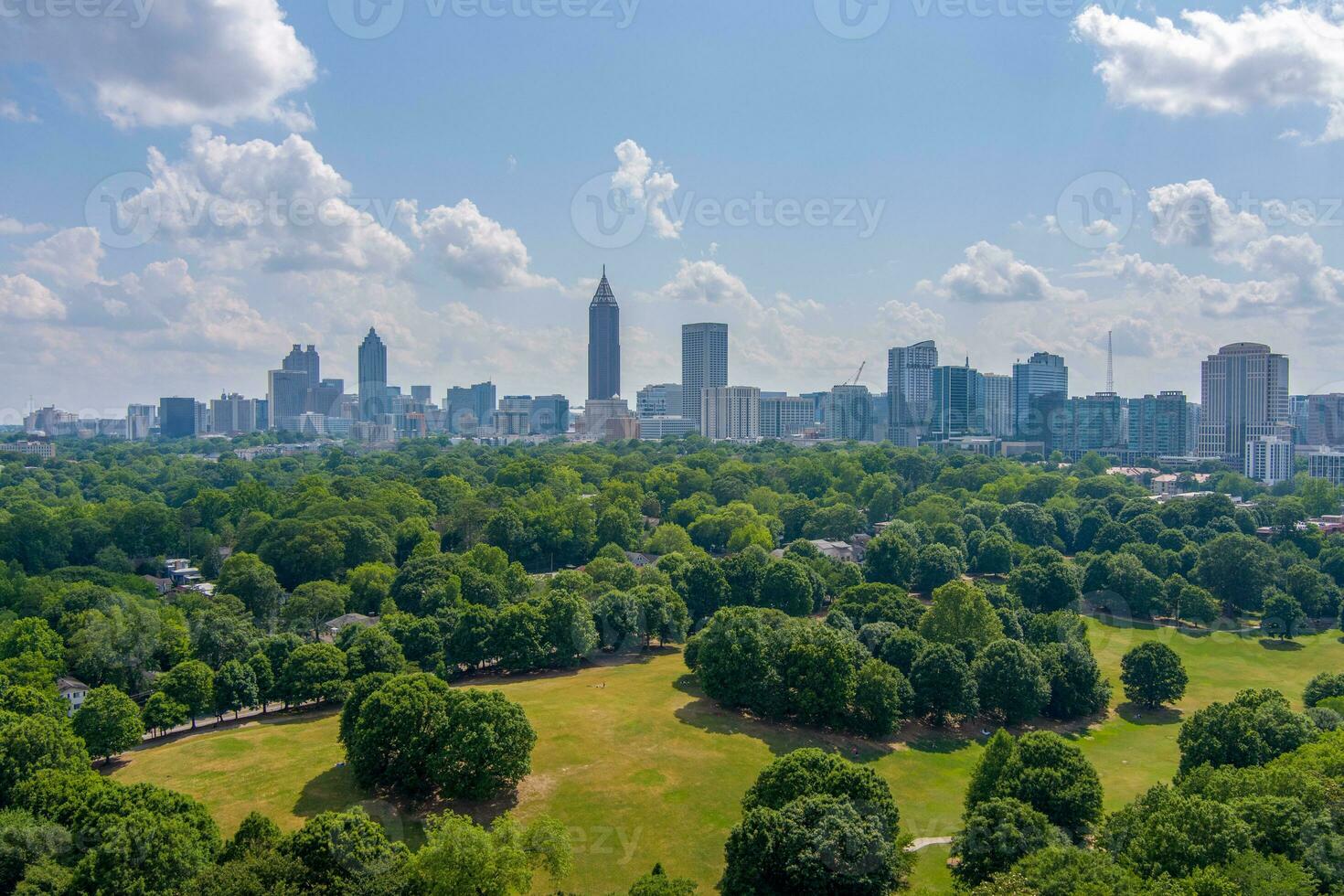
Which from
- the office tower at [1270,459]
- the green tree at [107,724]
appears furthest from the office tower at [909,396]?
the green tree at [107,724]

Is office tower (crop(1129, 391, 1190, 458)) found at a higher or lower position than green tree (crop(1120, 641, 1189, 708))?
higher

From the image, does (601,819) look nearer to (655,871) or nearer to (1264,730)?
(655,871)

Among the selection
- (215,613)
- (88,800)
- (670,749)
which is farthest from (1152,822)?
(215,613)

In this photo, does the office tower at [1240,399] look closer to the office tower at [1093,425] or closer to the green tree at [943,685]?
the office tower at [1093,425]

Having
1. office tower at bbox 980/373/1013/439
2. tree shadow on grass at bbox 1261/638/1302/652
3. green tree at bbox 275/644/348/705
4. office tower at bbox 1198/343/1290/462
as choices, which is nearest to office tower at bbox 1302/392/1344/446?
office tower at bbox 1198/343/1290/462

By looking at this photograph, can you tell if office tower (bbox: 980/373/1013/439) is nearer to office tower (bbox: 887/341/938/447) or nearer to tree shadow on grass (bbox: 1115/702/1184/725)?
office tower (bbox: 887/341/938/447)

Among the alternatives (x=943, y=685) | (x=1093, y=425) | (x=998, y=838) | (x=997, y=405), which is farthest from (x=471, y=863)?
(x=997, y=405)
